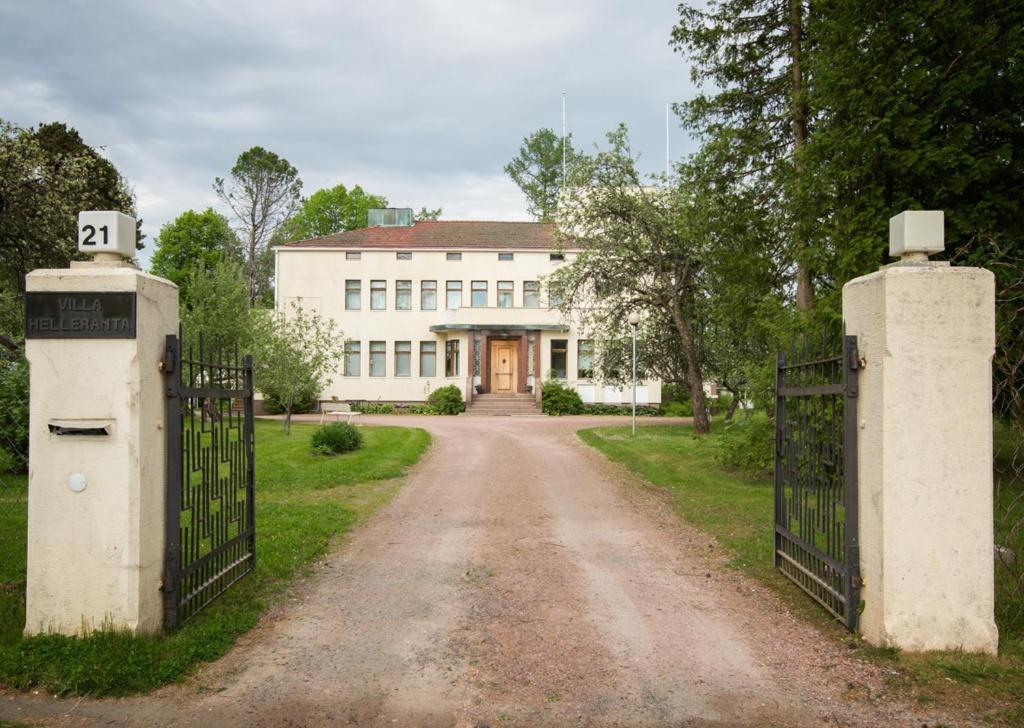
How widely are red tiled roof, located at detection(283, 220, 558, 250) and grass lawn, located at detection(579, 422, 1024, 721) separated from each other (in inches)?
855

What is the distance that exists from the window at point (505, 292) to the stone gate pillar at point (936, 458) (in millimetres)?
37330

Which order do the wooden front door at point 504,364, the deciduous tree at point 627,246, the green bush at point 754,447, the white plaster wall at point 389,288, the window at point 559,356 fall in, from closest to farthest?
1. the green bush at point 754,447
2. the deciduous tree at point 627,246
3. the window at point 559,356
4. the wooden front door at point 504,364
5. the white plaster wall at point 389,288

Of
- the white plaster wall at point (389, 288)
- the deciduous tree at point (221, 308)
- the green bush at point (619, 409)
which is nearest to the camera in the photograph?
the deciduous tree at point (221, 308)

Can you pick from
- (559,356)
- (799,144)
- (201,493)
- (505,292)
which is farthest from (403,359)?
(201,493)

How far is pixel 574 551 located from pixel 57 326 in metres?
5.44

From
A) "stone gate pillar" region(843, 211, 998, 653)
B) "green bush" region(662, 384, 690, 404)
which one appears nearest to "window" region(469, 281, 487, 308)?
"green bush" region(662, 384, 690, 404)

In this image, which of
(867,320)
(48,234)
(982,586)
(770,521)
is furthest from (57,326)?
(48,234)

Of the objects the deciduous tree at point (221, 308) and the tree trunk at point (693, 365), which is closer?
the tree trunk at point (693, 365)

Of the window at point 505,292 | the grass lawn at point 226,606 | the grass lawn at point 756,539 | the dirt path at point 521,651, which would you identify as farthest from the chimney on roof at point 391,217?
the dirt path at point 521,651

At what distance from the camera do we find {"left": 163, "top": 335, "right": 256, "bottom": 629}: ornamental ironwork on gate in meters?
5.34

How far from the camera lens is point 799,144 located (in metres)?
13.5

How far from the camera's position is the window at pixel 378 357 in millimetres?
41656

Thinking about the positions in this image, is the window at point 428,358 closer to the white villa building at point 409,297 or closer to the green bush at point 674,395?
the white villa building at point 409,297

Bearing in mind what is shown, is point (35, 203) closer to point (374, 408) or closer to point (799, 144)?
point (799, 144)
